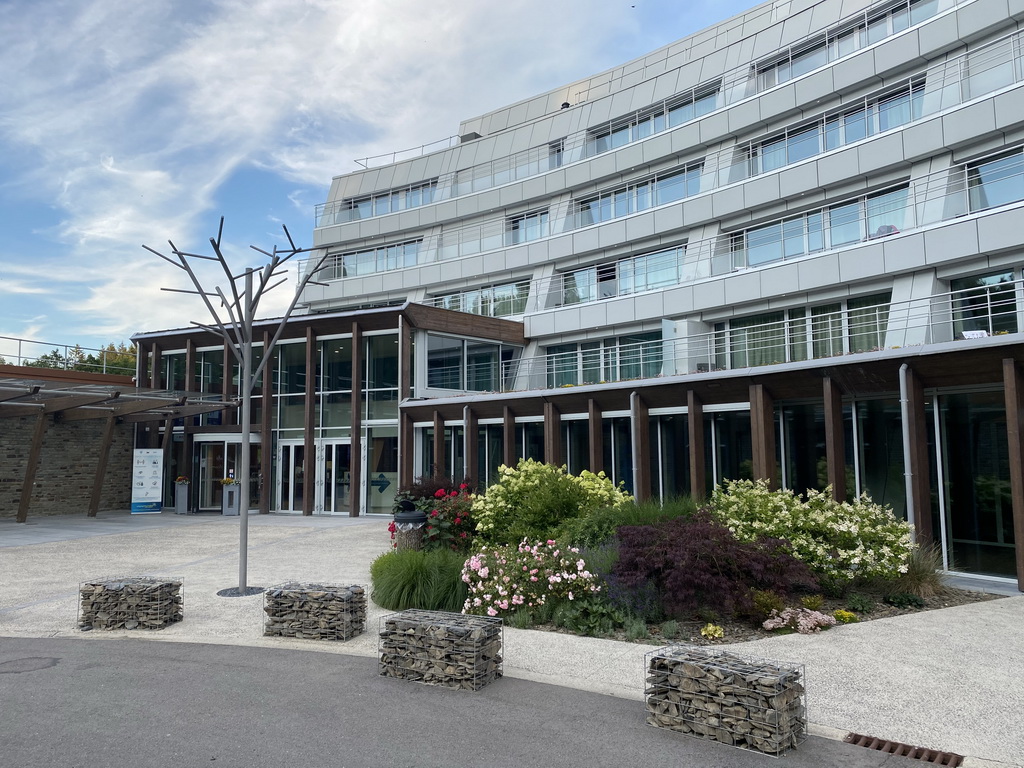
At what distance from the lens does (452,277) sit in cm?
3181

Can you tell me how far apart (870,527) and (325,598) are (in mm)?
7542

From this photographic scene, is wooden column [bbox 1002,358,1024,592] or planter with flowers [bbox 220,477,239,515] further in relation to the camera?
planter with flowers [bbox 220,477,239,515]

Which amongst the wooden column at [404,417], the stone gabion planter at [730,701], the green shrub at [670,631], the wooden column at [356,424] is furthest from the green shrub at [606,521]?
the wooden column at [356,424]

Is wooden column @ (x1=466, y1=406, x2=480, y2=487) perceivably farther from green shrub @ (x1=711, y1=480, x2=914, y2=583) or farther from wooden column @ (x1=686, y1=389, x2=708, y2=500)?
green shrub @ (x1=711, y1=480, x2=914, y2=583)

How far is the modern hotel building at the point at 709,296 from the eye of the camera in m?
14.9

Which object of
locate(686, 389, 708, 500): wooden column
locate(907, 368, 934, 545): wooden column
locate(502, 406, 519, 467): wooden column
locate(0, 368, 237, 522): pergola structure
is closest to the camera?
locate(907, 368, 934, 545): wooden column

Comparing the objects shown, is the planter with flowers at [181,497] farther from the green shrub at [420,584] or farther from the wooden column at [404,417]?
the green shrub at [420,584]

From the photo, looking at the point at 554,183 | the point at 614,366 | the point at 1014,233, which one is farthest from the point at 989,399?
the point at 554,183

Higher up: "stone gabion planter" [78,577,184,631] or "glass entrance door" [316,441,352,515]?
"glass entrance door" [316,441,352,515]

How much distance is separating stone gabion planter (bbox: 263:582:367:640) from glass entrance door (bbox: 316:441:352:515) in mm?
16845

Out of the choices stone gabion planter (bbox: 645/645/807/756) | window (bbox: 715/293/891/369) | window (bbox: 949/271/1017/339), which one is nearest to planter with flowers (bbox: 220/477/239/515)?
window (bbox: 715/293/891/369)

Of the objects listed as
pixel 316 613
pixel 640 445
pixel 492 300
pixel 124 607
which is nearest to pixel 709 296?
pixel 640 445

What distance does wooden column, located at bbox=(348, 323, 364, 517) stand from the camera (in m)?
25.3

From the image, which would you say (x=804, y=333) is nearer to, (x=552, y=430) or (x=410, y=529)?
(x=552, y=430)
